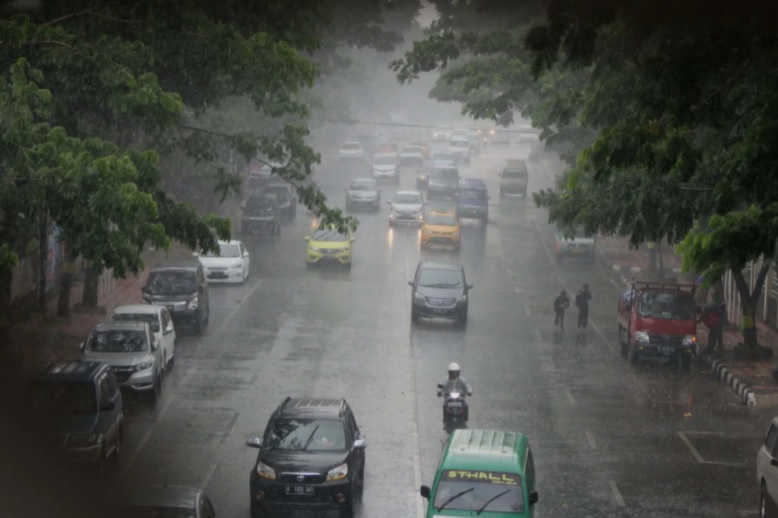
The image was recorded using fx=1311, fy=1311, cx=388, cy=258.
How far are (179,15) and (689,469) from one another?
513 inches

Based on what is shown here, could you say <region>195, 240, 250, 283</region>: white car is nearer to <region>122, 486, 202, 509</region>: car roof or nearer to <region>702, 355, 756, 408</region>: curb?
<region>702, 355, 756, 408</region>: curb

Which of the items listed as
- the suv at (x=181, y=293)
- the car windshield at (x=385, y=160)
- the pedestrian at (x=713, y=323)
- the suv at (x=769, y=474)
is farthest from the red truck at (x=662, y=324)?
the car windshield at (x=385, y=160)

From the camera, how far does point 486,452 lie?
1759 cm

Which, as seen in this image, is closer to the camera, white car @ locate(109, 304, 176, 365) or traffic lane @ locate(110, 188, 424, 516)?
traffic lane @ locate(110, 188, 424, 516)

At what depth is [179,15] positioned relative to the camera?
25.9m

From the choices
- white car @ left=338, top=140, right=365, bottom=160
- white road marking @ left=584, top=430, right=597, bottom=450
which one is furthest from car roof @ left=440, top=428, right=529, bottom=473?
white car @ left=338, top=140, right=365, bottom=160

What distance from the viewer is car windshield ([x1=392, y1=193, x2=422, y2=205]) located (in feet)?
198

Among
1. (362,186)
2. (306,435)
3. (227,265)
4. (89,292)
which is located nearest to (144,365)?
(306,435)

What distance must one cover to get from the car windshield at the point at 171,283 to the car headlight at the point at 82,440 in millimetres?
14659

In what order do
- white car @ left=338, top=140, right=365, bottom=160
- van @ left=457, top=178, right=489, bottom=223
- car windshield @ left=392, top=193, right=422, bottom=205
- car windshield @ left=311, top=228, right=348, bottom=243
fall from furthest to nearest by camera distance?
white car @ left=338, top=140, right=365, bottom=160 → van @ left=457, top=178, right=489, bottom=223 → car windshield @ left=392, top=193, right=422, bottom=205 → car windshield @ left=311, top=228, right=348, bottom=243

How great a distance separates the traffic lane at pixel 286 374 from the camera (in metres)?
22.3

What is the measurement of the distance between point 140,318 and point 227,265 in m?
13.6

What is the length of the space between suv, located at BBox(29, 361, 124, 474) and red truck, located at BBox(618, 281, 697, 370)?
14.8 m

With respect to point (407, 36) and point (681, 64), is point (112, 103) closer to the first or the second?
point (681, 64)
